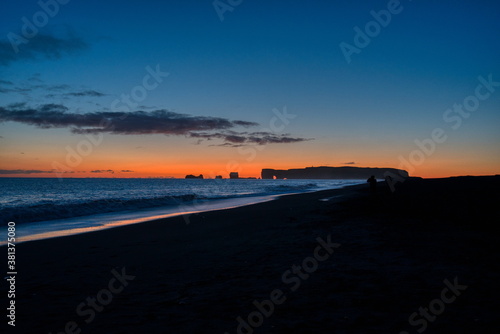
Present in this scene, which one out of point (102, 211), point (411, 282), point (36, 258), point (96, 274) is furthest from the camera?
point (102, 211)

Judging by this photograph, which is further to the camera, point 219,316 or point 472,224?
point 472,224

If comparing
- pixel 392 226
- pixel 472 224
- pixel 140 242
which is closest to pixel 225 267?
pixel 140 242

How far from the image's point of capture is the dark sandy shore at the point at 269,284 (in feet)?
15.1

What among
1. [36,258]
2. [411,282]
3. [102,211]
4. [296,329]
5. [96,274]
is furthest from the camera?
[102,211]

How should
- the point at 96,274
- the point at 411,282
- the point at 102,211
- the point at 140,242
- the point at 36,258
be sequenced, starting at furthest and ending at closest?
the point at 102,211 → the point at 140,242 → the point at 36,258 → the point at 96,274 → the point at 411,282

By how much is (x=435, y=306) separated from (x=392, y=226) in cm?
864

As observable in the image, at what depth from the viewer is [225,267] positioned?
771 centimetres

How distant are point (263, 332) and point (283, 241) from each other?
6.68 metres

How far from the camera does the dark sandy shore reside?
459 cm

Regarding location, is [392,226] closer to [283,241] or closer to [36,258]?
[283,241]

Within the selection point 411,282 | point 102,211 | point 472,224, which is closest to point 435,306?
point 411,282

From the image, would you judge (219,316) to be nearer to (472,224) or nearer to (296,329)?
(296,329)

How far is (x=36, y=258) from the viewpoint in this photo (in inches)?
365

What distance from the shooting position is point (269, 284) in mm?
6328
